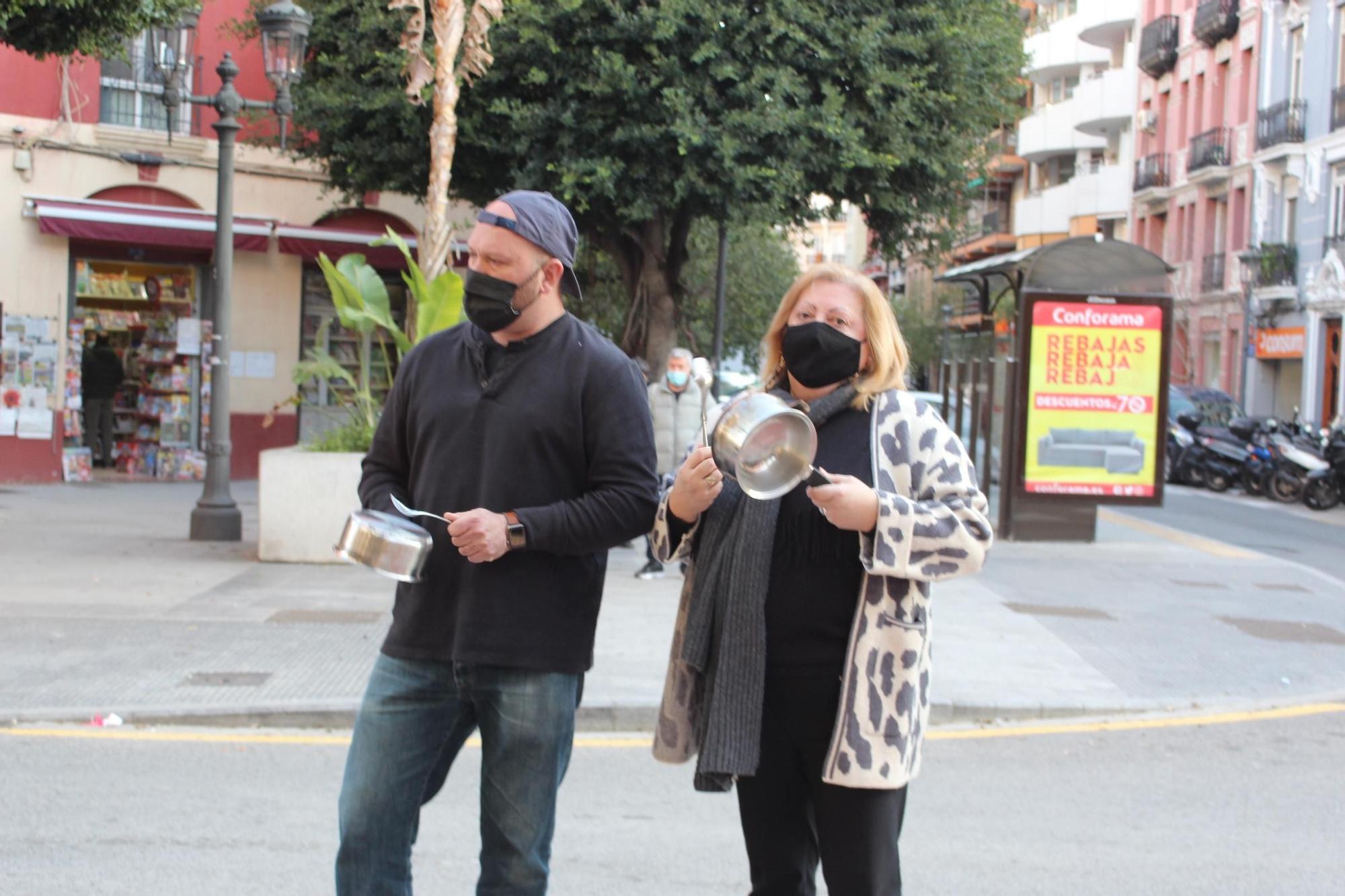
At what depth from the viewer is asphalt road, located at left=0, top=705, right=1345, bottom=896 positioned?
5.11 m

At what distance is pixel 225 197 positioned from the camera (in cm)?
1407

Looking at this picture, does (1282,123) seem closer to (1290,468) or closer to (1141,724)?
(1290,468)

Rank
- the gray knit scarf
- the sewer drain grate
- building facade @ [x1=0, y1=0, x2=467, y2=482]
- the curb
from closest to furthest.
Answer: the gray knit scarf
the curb
the sewer drain grate
building facade @ [x1=0, y1=0, x2=467, y2=482]

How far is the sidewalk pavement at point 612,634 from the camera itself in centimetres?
774

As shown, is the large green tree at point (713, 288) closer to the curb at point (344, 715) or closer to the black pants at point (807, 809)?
the curb at point (344, 715)

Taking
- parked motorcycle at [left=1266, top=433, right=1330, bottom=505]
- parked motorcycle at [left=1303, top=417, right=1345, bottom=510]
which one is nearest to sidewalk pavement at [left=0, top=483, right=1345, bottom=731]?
parked motorcycle at [left=1303, top=417, right=1345, bottom=510]

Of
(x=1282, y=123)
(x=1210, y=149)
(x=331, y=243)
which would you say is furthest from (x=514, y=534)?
(x=1210, y=149)

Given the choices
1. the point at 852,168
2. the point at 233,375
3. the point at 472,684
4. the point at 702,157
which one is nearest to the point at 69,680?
the point at 472,684

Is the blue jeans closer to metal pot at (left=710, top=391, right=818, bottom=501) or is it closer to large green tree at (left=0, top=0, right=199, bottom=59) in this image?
metal pot at (left=710, top=391, right=818, bottom=501)

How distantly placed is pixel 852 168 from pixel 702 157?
2.09m

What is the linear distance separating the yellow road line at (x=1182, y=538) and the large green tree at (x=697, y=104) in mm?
4647

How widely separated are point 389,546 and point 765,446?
795 millimetres

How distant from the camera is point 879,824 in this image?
10.8 ft

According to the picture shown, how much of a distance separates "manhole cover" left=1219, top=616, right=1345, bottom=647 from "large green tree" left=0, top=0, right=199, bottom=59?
8.79 metres
